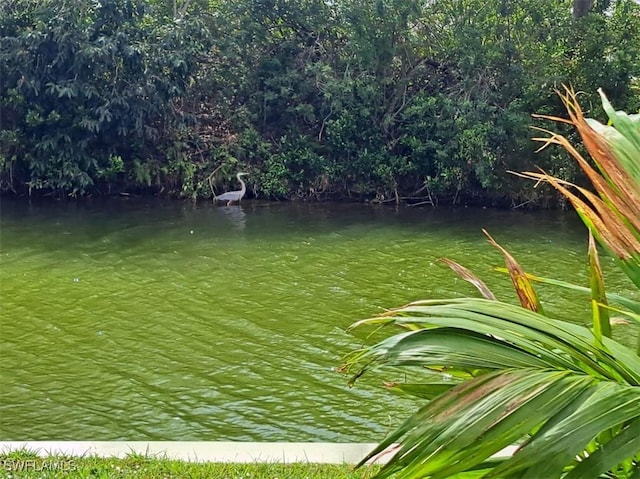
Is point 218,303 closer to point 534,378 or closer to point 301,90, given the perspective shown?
point 534,378

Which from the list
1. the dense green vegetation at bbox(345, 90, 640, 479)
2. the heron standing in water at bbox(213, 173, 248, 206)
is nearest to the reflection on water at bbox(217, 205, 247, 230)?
the heron standing in water at bbox(213, 173, 248, 206)

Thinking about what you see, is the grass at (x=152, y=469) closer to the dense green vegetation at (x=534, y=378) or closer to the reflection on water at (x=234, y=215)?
the dense green vegetation at (x=534, y=378)

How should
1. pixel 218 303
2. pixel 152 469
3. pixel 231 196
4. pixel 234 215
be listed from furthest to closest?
pixel 231 196 < pixel 234 215 < pixel 218 303 < pixel 152 469

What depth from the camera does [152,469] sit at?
3.57 meters

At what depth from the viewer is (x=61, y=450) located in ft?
12.7

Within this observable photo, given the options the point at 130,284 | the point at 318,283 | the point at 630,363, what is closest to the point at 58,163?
the point at 130,284

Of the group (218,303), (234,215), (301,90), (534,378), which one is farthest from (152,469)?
(301,90)

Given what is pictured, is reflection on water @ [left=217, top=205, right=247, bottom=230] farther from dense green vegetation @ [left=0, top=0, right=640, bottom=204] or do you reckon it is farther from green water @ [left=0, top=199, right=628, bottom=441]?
dense green vegetation @ [left=0, top=0, right=640, bottom=204]

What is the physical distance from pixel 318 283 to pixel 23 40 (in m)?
9.16

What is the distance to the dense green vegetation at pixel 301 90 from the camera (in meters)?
14.9

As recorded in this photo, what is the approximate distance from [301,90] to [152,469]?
13605 mm

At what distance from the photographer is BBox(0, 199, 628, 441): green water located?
5.46m

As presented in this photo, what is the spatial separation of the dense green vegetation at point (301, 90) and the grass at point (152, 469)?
11763mm

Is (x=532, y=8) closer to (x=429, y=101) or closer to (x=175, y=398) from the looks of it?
(x=429, y=101)
